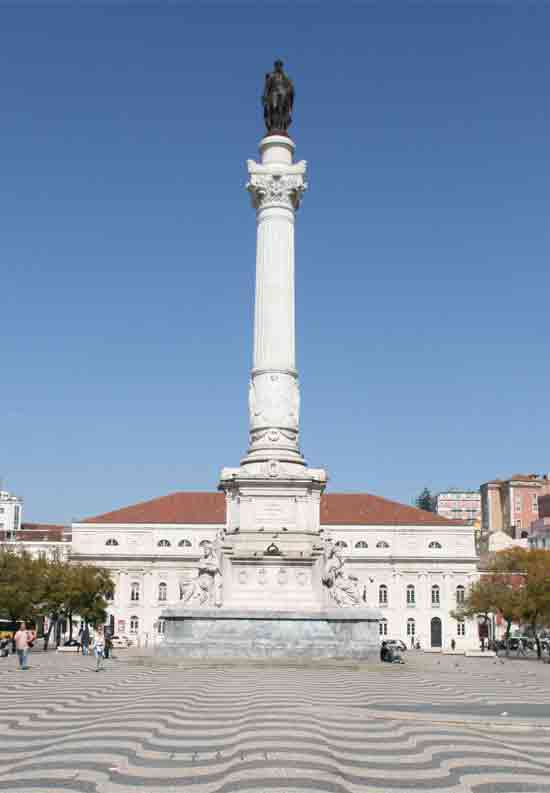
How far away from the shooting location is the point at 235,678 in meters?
26.2

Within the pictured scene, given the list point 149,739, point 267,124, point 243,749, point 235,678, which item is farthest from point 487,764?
point 267,124

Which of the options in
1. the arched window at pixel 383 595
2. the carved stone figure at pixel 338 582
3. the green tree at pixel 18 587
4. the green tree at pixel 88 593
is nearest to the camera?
the carved stone figure at pixel 338 582

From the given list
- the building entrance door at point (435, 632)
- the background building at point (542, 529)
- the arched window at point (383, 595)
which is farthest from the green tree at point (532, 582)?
the background building at point (542, 529)

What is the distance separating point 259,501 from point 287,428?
3522mm

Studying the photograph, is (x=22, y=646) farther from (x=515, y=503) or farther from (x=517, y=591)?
(x=515, y=503)

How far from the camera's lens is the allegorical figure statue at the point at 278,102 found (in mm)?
43406

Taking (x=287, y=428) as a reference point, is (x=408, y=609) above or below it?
below

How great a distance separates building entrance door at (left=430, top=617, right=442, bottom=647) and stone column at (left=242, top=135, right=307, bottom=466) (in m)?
58.8

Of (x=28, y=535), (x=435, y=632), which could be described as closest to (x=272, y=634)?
(x=435, y=632)

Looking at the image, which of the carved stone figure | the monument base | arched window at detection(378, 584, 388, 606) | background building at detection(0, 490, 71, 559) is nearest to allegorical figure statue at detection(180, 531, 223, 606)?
the monument base

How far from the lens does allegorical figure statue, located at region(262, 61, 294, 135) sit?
43.4 metres

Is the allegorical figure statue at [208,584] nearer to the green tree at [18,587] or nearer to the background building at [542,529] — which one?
the green tree at [18,587]

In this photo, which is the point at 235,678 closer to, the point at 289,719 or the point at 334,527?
the point at 289,719

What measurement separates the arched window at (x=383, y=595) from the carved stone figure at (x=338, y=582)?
58782mm
